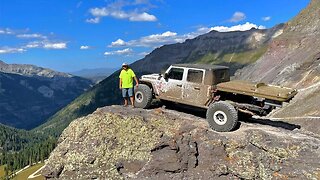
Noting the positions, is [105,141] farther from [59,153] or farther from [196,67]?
[196,67]

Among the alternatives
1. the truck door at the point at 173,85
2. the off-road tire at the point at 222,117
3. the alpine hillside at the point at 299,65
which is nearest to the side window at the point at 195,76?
the truck door at the point at 173,85

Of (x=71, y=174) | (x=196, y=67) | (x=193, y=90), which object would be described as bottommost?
(x=71, y=174)

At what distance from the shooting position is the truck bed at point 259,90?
19344mm

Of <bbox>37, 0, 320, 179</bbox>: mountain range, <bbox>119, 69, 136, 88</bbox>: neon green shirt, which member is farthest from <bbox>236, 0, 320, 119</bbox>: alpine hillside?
<bbox>119, 69, 136, 88</bbox>: neon green shirt

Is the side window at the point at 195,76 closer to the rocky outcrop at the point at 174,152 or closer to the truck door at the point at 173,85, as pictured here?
the truck door at the point at 173,85

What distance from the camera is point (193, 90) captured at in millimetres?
21656

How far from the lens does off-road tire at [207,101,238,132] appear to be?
19.8m

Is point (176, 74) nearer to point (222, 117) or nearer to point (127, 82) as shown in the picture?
point (127, 82)

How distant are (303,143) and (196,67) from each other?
724cm

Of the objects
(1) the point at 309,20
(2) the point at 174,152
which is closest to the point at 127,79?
(2) the point at 174,152

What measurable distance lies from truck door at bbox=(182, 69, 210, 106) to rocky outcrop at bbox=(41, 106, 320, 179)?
153 cm

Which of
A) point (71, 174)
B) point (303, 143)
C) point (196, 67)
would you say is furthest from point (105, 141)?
point (303, 143)

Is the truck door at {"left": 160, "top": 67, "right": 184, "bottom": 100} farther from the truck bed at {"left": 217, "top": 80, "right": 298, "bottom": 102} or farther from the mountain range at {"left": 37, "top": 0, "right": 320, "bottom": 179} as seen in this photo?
the truck bed at {"left": 217, "top": 80, "right": 298, "bottom": 102}

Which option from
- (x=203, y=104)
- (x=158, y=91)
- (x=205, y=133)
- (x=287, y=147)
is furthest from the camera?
(x=158, y=91)
